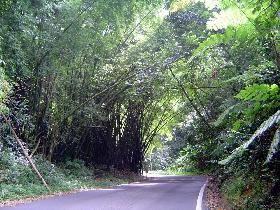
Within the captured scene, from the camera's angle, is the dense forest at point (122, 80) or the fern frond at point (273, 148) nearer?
the fern frond at point (273, 148)

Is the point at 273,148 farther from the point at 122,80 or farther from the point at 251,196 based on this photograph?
the point at 122,80

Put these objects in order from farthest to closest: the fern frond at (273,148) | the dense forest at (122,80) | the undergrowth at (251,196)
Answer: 1. the dense forest at (122,80)
2. the undergrowth at (251,196)
3. the fern frond at (273,148)

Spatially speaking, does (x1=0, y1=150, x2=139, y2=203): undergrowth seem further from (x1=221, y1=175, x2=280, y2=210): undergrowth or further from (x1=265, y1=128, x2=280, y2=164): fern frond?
(x1=265, y1=128, x2=280, y2=164): fern frond

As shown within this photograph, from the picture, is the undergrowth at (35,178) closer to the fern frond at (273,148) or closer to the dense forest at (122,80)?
the dense forest at (122,80)

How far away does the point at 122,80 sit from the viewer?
17516 millimetres

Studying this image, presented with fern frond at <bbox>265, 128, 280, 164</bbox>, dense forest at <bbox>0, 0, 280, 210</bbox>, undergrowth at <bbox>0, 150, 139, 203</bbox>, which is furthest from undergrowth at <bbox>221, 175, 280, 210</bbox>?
undergrowth at <bbox>0, 150, 139, 203</bbox>

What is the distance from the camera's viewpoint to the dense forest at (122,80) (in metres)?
9.44

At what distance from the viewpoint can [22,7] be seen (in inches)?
432

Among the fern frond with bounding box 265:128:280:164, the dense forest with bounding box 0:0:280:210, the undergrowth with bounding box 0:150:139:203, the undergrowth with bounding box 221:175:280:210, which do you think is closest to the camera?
the fern frond with bounding box 265:128:280:164

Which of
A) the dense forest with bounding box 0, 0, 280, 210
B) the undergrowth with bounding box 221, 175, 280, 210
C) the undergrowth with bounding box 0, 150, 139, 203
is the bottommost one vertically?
the undergrowth with bounding box 221, 175, 280, 210

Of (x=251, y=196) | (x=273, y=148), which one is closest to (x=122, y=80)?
(x=251, y=196)

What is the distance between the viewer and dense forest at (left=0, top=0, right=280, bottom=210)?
9438 mm

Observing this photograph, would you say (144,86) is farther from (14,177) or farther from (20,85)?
(14,177)

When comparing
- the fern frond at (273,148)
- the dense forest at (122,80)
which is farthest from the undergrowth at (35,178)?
the fern frond at (273,148)
